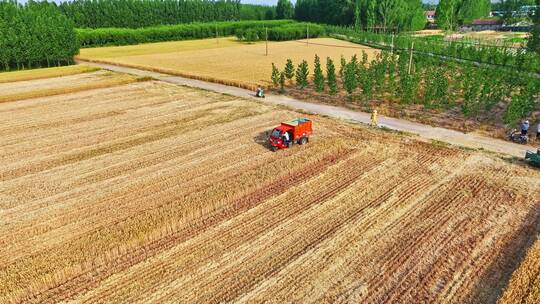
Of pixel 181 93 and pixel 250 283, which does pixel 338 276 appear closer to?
pixel 250 283

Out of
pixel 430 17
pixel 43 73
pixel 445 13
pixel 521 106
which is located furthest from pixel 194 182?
pixel 430 17

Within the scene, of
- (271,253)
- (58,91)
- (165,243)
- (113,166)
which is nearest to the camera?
(271,253)

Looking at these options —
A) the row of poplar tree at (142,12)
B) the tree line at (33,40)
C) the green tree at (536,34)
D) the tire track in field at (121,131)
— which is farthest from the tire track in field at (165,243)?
the row of poplar tree at (142,12)

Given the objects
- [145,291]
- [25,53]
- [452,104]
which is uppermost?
[25,53]

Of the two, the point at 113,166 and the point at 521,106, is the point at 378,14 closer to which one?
the point at 521,106

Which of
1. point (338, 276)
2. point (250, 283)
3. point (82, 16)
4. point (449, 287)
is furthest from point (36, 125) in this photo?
point (82, 16)

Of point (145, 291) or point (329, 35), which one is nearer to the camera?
point (145, 291)
